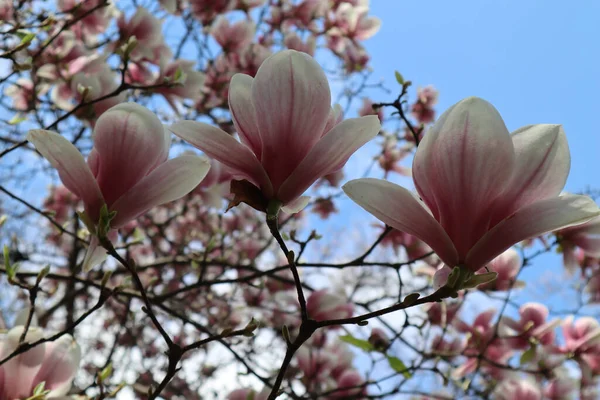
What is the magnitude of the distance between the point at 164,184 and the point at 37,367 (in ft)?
1.92

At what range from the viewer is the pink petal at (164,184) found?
2.44ft

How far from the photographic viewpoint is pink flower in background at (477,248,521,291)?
1.80m

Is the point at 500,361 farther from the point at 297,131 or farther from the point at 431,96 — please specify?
the point at 297,131

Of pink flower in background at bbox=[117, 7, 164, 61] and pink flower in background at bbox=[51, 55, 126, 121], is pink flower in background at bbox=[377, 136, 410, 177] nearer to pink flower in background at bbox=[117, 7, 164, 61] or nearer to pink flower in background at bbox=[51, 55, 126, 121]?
pink flower in background at bbox=[117, 7, 164, 61]

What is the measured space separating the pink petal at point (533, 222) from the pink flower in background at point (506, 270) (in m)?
1.22

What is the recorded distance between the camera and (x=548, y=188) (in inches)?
25.2

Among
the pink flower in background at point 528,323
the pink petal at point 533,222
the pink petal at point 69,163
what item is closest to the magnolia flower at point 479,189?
the pink petal at point 533,222

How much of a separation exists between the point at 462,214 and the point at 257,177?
0.28m

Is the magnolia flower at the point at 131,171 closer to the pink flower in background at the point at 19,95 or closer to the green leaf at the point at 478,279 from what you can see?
the green leaf at the point at 478,279

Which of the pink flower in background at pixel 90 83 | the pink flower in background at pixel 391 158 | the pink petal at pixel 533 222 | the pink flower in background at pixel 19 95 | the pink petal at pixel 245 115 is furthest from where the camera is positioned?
the pink flower in background at pixel 391 158

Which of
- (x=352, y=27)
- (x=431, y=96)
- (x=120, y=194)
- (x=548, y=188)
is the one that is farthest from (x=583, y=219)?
(x=352, y=27)

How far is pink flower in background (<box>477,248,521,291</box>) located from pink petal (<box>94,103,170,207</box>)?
1391 mm

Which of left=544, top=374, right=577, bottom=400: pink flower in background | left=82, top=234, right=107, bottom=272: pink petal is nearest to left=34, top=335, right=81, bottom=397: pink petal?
left=82, top=234, right=107, bottom=272: pink petal

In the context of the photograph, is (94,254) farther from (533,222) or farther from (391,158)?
(391,158)
